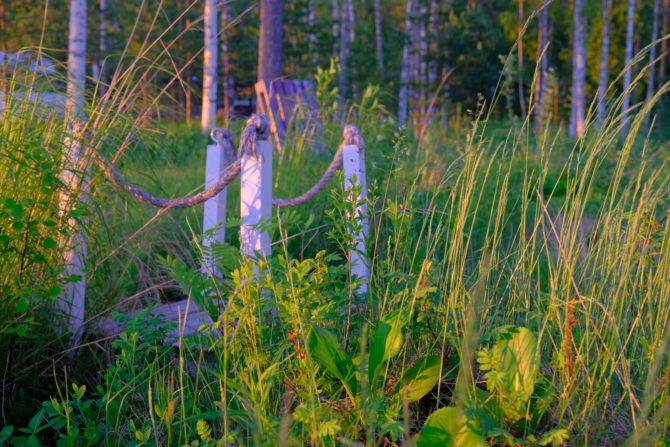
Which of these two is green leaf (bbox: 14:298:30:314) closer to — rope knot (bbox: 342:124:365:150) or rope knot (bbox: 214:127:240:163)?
rope knot (bbox: 214:127:240:163)

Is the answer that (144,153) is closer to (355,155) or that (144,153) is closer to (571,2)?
(355,155)

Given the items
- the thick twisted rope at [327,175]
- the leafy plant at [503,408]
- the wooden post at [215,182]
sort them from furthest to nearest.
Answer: the wooden post at [215,182]
the thick twisted rope at [327,175]
the leafy plant at [503,408]

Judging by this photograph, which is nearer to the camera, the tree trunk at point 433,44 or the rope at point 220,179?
the rope at point 220,179

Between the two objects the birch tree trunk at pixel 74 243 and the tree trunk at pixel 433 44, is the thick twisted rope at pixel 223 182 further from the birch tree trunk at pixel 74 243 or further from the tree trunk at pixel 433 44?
the tree trunk at pixel 433 44

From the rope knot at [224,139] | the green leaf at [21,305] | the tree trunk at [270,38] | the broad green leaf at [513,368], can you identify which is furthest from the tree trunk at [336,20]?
the broad green leaf at [513,368]

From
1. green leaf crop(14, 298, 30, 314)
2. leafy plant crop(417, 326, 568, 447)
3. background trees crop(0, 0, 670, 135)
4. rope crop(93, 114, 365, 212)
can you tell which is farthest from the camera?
background trees crop(0, 0, 670, 135)

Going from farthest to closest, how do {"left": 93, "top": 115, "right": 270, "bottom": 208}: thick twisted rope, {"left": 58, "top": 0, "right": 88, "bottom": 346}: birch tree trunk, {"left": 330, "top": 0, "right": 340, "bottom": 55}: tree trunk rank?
{"left": 330, "top": 0, "right": 340, "bottom": 55}: tree trunk, {"left": 93, "top": 115, "right": 270, "bottom": 208}: thick twisted rope, {"left": 58, "top": 0, "right": 88, "bottom": 346}: birch tree trunk

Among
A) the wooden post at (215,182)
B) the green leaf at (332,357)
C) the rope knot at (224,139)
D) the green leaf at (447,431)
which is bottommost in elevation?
the green leaf at (447,431)

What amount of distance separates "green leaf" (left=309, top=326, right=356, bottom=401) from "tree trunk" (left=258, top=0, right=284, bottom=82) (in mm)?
7173

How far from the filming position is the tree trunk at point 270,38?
845 cm

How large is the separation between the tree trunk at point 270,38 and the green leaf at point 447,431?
24.6 feet

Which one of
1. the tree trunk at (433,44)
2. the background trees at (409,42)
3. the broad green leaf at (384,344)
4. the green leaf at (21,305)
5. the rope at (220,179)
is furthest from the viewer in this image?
the background trees at (409,42)

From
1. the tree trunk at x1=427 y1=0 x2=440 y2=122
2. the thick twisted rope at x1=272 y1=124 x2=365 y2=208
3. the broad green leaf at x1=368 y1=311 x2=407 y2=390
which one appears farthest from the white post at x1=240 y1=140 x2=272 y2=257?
the tree trunk at x1=427 y1=0 x2=440 y2=122

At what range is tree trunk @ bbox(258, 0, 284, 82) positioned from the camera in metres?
8.45
